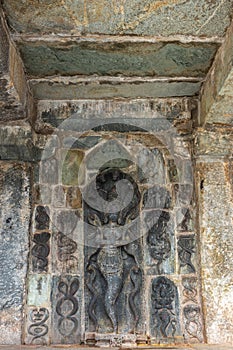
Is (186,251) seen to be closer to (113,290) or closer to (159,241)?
(159,241)

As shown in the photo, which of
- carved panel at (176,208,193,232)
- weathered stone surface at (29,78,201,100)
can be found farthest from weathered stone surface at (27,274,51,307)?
weathered stone surface at (29,78,201,100)

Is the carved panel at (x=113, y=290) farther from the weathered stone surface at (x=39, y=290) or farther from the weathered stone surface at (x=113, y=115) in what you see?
the weathered stone surface at (x=113, y=115)

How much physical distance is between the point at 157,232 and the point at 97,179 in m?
0.59

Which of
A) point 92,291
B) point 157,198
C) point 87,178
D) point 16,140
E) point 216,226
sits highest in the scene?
point 16,140

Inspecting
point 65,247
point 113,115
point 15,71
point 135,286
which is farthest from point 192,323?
point 15,71

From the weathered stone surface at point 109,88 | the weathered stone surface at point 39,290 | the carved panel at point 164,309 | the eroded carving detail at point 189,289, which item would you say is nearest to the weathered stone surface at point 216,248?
the eroded carving detail at point 189,289

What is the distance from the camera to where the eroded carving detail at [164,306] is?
3211 mm

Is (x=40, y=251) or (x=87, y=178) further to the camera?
(x=87, y=178)

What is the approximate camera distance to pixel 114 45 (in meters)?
2.86

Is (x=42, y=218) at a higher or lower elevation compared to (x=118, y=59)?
lower

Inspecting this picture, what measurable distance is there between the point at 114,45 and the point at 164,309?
177 cm

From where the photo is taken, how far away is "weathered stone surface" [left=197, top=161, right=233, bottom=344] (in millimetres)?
3119

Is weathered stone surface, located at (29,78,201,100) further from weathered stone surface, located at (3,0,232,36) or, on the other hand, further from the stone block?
weathered stone surface, located at (3,0,232,36)

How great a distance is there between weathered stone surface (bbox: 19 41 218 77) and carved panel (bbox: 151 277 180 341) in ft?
4.71
